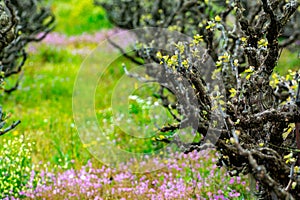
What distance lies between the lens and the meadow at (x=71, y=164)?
4.51 metres

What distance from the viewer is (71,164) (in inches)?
213

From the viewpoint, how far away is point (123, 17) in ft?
35.1

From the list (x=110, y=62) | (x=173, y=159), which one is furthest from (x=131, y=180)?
(x=110, y=62)

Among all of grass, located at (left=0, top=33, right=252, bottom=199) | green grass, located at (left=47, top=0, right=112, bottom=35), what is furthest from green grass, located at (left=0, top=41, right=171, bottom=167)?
green grass, located at (left=47, top=0, right=112, bottom=35)

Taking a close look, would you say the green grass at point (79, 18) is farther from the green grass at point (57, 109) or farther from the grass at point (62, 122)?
the grass at point (62, 122)

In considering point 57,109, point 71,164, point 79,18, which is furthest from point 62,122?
point 79,18

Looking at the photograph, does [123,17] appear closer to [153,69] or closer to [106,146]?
[153,69]

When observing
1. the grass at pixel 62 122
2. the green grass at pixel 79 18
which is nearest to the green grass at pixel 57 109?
the grass at pixel 62 122

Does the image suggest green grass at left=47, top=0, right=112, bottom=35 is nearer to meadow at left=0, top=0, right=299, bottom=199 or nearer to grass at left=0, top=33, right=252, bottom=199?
grass at left=0, top=33, right=252, bottom=199

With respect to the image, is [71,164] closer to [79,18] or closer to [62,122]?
[62,122]

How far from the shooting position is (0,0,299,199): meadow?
4508 mm

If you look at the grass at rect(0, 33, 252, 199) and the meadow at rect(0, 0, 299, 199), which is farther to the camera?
the grass at rect(0, 33, 252, 199)

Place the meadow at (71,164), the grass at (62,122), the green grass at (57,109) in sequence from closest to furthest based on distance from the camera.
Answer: the meadow at (71,164)
the grass at (62,122)
the green grass at (57,109)

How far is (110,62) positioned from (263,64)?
22.9 feet
